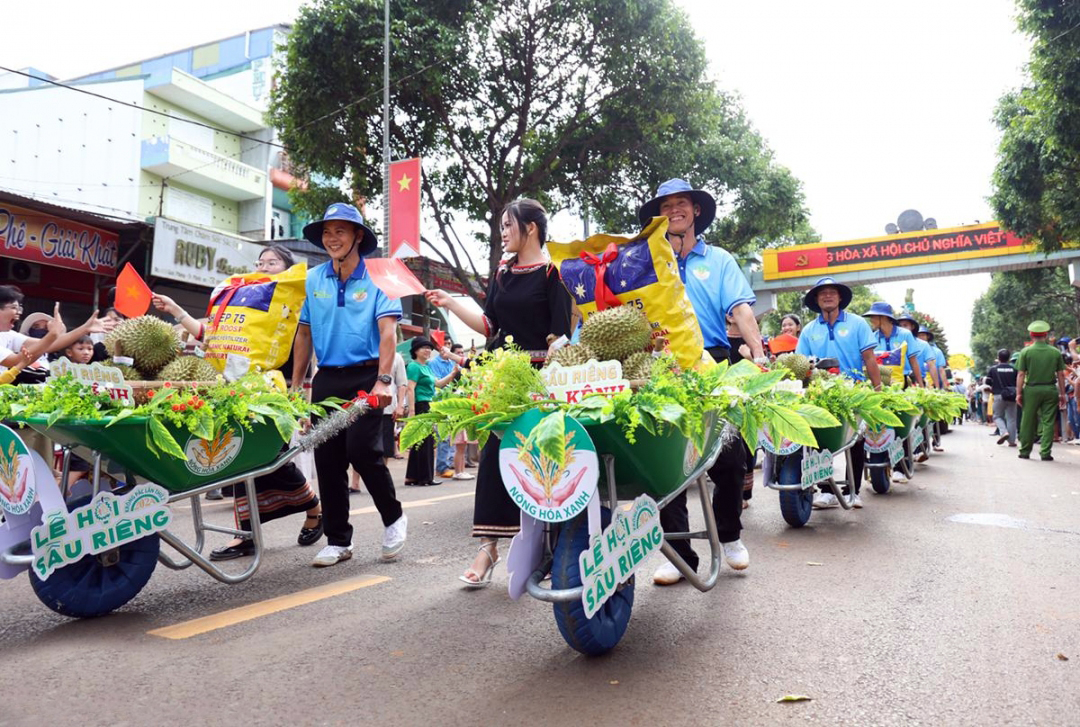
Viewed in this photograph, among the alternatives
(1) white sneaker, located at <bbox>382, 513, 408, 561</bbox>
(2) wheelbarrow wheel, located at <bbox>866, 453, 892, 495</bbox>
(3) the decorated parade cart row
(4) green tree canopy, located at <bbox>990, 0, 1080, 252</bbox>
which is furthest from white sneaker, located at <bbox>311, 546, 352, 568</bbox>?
(4) green tree canopy, located at <bbox>990, 0, 1080, 252</bbox>

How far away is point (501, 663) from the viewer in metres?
2.91

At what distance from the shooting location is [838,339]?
21.5 ft

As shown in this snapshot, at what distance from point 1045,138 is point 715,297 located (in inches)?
484

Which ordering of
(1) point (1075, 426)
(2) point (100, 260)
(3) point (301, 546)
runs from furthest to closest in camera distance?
(1) point (1075, 426) → (2) point (100, 260) → (3) point (301, 546)

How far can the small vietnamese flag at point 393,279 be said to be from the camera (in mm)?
3561

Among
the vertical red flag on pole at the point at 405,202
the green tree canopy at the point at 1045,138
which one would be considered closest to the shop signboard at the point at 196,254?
the vertical red flag on pole at the point at 405,202

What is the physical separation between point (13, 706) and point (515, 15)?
45.4ft

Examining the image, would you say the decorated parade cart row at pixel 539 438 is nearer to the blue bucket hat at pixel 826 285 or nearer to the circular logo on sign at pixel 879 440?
the blue bucket hat at pixel 826 285

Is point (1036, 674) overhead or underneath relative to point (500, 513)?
underneath

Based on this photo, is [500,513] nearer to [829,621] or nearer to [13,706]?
[829,621]

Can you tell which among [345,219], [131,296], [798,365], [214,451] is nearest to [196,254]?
[345,219]

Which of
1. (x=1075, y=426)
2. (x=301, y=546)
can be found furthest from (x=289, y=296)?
(x=1075, y=426)

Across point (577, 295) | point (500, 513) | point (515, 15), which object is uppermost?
point (515, 15)

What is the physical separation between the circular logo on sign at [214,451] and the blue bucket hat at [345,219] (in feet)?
4.27
